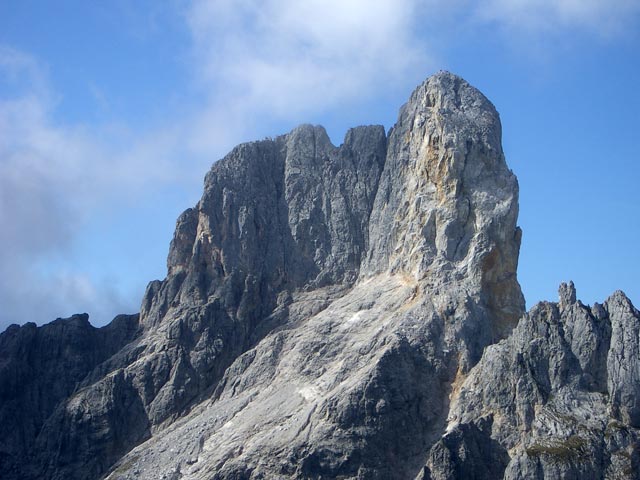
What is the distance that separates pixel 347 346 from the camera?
4973 inches

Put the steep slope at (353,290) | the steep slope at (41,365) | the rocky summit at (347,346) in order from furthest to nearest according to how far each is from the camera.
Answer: the steep slope at (41,365), the steep slope at (353,290), the rocky summit at (347,346)

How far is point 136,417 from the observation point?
443ft

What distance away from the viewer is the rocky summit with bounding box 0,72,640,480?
112 metres

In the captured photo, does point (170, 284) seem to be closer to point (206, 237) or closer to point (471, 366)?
point (206, 237)

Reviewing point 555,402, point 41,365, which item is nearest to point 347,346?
point 555,402

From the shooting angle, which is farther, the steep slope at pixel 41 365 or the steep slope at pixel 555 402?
the steep slope at pixel 41 365

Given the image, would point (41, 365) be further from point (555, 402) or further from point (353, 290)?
point (555, 402)

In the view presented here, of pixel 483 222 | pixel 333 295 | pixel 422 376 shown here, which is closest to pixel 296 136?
pixel 333 295

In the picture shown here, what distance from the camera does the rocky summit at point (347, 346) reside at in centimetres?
11200

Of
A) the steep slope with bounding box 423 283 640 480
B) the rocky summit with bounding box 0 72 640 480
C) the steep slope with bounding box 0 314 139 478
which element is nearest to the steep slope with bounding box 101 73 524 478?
the rocky summit with bounding box 0 72 640 480

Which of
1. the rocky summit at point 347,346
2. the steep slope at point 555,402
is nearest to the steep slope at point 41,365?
the rocky summit at point 347,346

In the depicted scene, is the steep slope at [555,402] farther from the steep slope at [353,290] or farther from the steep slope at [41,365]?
the steep slope at [41,365]

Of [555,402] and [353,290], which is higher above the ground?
[353,290]

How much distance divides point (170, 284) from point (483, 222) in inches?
1417
